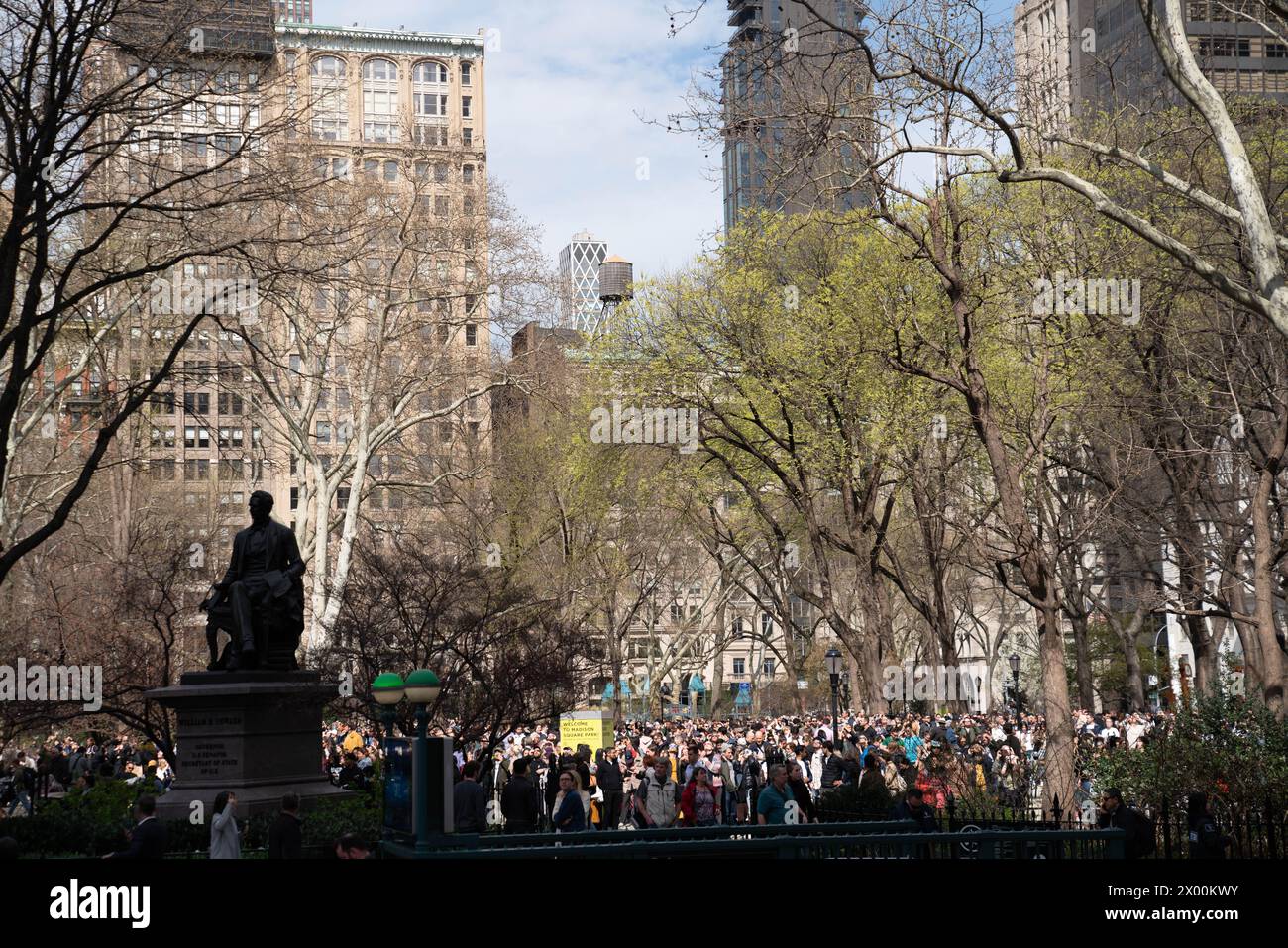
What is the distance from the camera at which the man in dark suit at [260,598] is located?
663 inches

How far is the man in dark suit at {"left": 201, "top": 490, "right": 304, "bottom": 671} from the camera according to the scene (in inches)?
663

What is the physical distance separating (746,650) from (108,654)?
10713 cm

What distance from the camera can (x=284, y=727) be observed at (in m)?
17.0

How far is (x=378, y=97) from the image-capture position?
314 ft

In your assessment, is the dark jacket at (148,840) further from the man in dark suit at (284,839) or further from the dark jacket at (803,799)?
the dark jacket at (803,799)

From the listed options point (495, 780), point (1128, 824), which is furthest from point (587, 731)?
point (1128, 824)

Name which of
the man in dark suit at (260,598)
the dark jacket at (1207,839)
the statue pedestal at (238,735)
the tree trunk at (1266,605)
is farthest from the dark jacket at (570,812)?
the tree trunk at (1266,605)

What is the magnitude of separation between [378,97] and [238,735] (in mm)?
85074

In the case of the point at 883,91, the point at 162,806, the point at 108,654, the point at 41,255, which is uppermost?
the point at 883,91

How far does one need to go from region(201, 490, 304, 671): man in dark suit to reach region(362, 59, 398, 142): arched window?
222 feet

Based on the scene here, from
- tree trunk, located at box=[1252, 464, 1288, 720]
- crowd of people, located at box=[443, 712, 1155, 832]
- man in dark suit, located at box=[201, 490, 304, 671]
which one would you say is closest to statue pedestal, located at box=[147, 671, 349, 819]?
man in dark suit, located at box=[201, 490, 304, 671]
